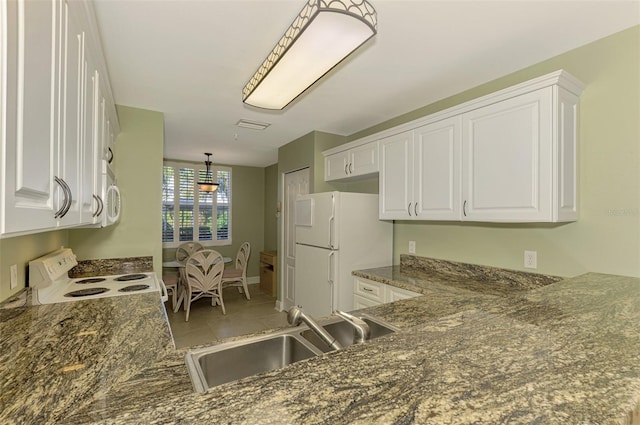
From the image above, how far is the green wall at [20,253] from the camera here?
4.61 ft

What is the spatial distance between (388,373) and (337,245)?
7.30 ft

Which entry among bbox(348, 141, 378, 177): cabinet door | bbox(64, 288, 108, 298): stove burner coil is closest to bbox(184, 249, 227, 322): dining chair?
bbox(64, 288, 108, 298): stove burner coil

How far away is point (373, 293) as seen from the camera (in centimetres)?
265

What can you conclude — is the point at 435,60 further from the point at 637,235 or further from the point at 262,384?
the point at 262,384

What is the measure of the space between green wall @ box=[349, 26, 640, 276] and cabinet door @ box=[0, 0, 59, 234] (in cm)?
266

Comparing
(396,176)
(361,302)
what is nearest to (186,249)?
(361,302)

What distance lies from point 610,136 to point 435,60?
3.82 ft

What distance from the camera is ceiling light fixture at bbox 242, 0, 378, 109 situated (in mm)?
1235

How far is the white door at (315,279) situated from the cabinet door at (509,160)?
1.35 metres

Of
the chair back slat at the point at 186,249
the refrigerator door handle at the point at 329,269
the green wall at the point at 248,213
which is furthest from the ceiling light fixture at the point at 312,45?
the green wall at the point at 248,213

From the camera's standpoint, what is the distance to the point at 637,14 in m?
1.62

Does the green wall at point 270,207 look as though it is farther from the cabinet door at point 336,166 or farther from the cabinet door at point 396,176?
the cabinet door at point 396,176

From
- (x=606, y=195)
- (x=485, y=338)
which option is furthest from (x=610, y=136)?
(x=485, y=338)

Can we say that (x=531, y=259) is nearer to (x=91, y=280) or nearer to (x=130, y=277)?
(x=130, y=277)
